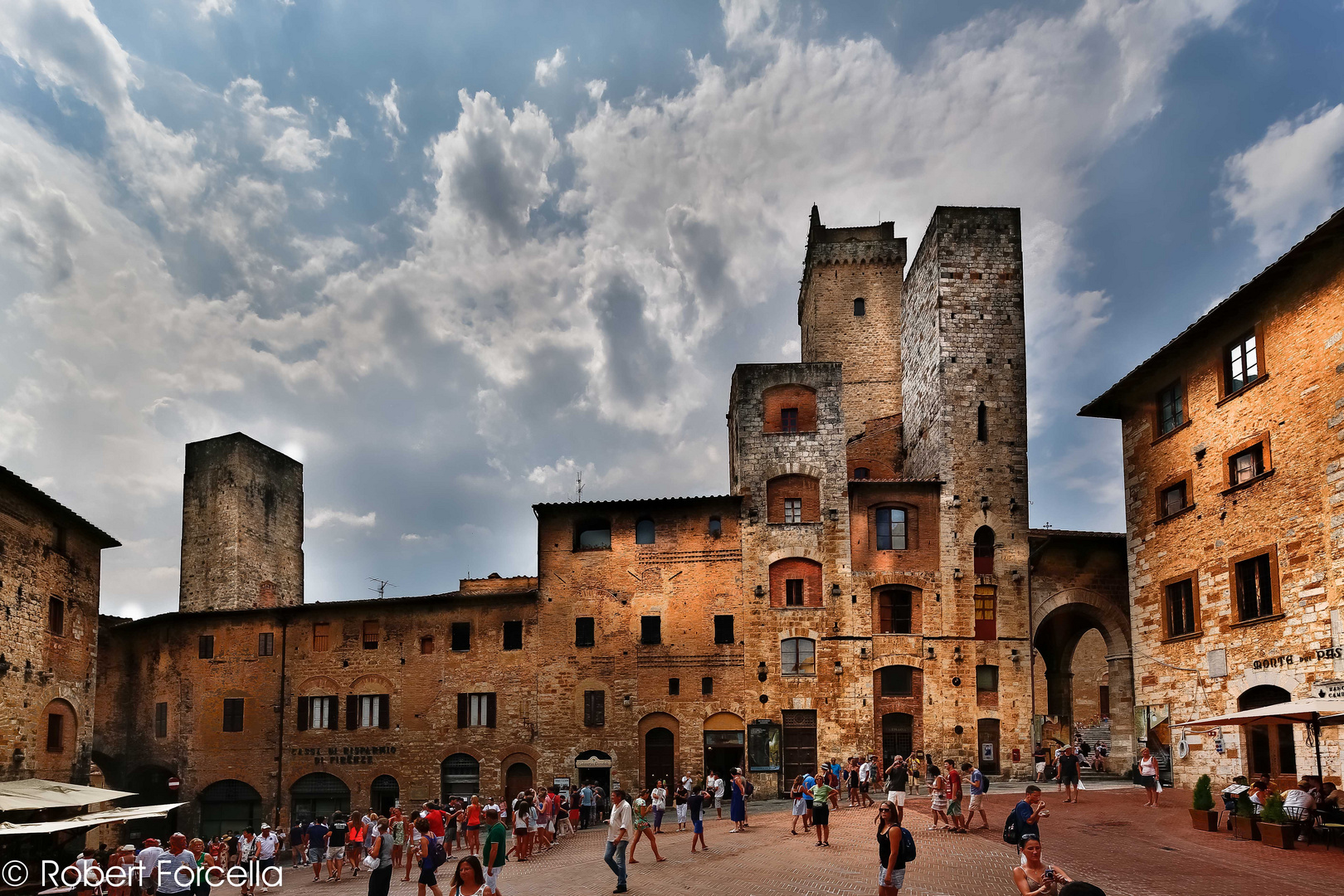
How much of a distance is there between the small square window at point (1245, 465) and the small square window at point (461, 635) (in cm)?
2467

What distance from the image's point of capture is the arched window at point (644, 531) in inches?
1390

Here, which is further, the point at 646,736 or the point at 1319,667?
the point at 646,736

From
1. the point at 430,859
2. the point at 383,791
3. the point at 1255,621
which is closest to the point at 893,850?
the point at 430,859

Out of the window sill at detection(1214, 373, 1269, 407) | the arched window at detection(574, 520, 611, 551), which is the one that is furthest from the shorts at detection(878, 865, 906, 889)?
the arched window at detection(574, 520, 611, 551)

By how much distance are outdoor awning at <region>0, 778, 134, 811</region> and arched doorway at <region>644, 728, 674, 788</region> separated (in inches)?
634

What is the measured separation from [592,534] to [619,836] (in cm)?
1977

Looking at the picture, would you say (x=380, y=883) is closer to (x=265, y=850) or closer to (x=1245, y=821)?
(x=265, y=850)

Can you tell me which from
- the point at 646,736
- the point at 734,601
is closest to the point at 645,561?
the point at 734,601

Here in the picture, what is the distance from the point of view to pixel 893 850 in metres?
11.6

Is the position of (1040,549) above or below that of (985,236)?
below

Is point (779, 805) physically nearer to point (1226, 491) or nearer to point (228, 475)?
point (1226, 491)

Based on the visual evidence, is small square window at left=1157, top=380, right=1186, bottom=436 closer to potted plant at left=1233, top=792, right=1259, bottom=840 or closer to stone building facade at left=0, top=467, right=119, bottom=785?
potted plant at left=1233, top=792, right=1259, bottom=840

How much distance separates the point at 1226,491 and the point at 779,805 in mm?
Result: 15314

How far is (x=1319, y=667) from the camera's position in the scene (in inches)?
818
